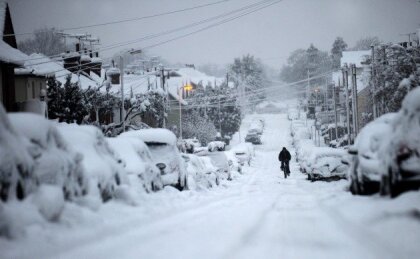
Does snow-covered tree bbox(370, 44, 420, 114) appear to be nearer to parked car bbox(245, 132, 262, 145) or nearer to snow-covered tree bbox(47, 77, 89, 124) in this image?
snow-covered tree bbox(47, 77, 89, 124)

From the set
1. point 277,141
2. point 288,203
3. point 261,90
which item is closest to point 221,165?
point 288,203

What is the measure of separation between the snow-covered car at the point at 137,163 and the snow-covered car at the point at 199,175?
13.0ft

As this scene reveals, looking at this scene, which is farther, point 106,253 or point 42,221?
point 42,221

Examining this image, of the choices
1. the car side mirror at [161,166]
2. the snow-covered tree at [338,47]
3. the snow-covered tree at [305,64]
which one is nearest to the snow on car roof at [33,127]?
the car side mirror at [161,166]

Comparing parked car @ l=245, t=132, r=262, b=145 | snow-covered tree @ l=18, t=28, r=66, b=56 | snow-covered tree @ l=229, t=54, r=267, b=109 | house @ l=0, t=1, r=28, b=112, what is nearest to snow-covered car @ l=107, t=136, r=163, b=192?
house @ l=0, t=1, r=28, b=112

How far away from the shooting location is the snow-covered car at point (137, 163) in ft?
44.4

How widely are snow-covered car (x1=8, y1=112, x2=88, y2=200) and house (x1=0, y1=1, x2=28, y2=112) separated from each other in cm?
2139

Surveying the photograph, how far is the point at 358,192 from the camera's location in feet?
42.8

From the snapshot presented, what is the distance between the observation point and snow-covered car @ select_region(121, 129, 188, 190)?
1653cm

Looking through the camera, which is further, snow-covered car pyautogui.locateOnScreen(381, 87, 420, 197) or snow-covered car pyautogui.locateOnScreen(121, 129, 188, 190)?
snow-covered car pyautogui.locateOnScreen(121, 129, 188, 190)

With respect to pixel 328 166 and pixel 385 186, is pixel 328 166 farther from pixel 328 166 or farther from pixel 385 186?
pixel 385 186

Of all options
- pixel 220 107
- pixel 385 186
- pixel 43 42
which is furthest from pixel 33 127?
pixel 43 42

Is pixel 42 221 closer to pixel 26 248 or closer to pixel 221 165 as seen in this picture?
pixel 26 248

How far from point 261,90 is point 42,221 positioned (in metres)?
134
